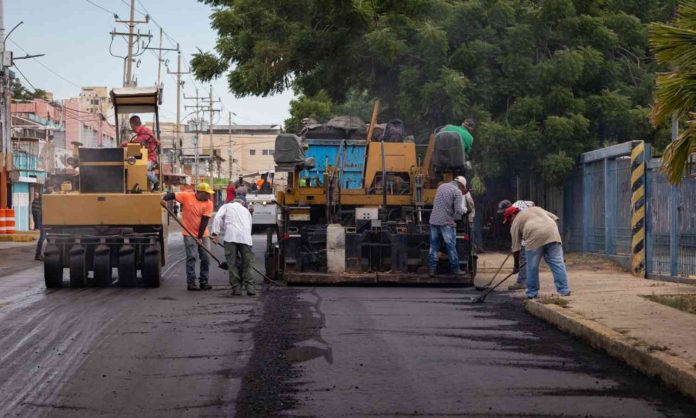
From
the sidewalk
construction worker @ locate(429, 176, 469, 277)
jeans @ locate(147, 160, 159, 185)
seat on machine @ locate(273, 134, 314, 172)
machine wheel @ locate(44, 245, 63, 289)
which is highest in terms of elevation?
seat on machine @ locate(273, 134, 314, 172)

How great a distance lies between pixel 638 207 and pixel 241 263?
686 cm

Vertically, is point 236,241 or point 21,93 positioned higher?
point 21,93

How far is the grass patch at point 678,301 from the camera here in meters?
12.3

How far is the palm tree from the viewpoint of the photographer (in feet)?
31.4

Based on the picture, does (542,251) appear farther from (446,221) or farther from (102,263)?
(102,263)

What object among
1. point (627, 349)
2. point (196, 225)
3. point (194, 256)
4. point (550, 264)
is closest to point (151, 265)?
point (194, 256)

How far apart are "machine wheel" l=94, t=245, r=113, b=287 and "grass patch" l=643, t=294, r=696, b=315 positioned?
26.9ft

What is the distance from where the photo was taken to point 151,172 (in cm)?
1708

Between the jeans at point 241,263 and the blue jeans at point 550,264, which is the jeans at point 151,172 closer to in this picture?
the jeans at point 241,263

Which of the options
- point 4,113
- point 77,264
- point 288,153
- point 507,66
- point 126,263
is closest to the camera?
point 77,264

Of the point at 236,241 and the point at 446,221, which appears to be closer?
the point at 236,241

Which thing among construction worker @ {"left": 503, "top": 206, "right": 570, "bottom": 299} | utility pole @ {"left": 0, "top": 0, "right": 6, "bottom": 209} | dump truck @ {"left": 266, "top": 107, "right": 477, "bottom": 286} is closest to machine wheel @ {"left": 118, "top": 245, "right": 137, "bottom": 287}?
dump truck @ {"left": 266, "top": 107, "right": 477, "bottom": 286}

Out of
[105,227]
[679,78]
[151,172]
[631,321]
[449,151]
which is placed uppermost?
[679,78]

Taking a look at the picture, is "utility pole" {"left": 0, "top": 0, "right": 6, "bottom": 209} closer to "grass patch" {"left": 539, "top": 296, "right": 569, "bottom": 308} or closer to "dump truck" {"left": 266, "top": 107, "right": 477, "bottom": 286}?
"dump truck" {"left": 266, "top": 107, "right": 477, "bottom": 286}
